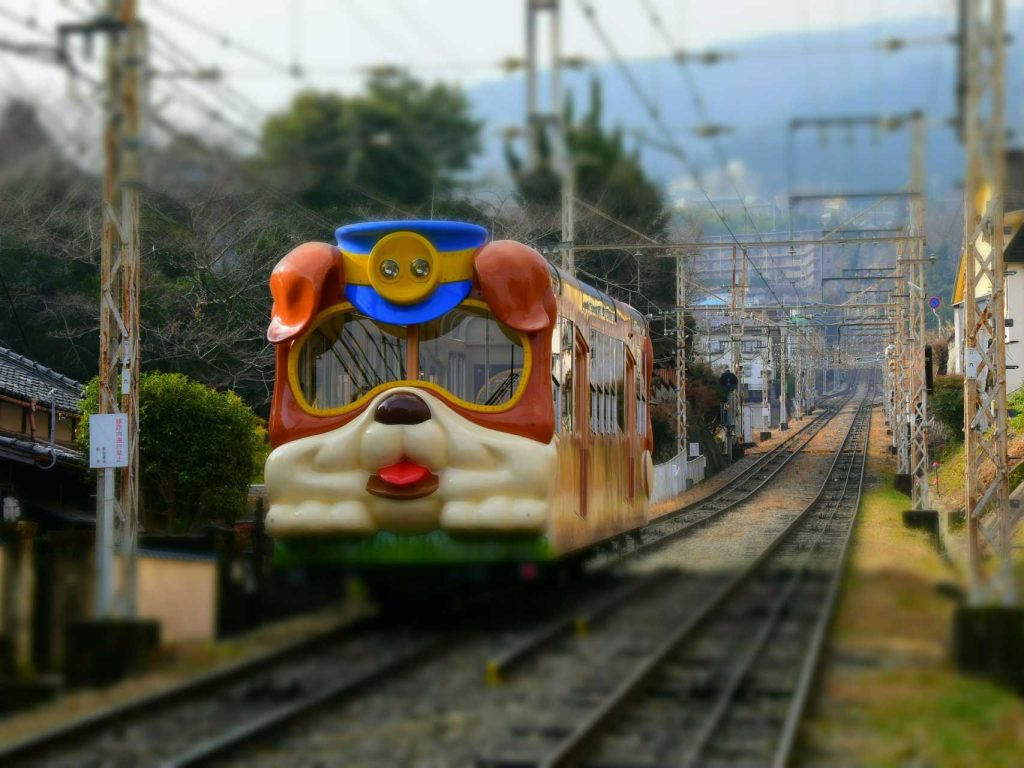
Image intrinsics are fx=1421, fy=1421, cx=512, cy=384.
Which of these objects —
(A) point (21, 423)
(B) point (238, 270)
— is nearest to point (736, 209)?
(B) point (238, 270)

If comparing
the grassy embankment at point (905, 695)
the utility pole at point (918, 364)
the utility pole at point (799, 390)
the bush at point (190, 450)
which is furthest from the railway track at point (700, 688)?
the utility pole at point (799, 390)

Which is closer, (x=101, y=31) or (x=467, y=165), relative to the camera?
(x=101, y=31)

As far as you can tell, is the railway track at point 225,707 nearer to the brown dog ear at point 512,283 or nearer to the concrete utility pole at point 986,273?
the brown dog ear at point 512,283

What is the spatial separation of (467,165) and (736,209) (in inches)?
508

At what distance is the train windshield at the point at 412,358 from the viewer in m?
12.2

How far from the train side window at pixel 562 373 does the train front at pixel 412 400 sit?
1.59 feet

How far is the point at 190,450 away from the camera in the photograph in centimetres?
2175

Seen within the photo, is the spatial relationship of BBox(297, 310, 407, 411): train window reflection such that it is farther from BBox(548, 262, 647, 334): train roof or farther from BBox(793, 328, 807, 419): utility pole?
BBox(793, 328, 807, 419): utility pole

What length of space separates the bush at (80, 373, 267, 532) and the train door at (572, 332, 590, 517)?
9139 millimetres

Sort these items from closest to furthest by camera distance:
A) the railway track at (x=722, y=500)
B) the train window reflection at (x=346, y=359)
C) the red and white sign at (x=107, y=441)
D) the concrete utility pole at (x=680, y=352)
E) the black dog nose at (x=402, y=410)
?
the black dog nose at (x=402, y=410) < the train window reflection at (x=346, y=359) < the red and white sign at (x=107, y=441) < the railway track at (x=722, y=500) < the concrete utility pole at (x=680, y=352)

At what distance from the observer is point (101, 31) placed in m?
13.0

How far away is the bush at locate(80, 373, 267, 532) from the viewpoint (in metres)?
21.6

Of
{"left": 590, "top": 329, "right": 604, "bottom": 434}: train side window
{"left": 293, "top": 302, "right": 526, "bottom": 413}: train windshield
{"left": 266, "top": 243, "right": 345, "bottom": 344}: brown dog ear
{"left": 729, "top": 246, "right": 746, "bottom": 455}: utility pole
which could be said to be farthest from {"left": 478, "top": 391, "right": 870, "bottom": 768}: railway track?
{"left": 729, "top": 246, "right": 746, "bottom": 455}: utility pole

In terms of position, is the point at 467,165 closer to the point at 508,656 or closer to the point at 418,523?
the point at 418,523
